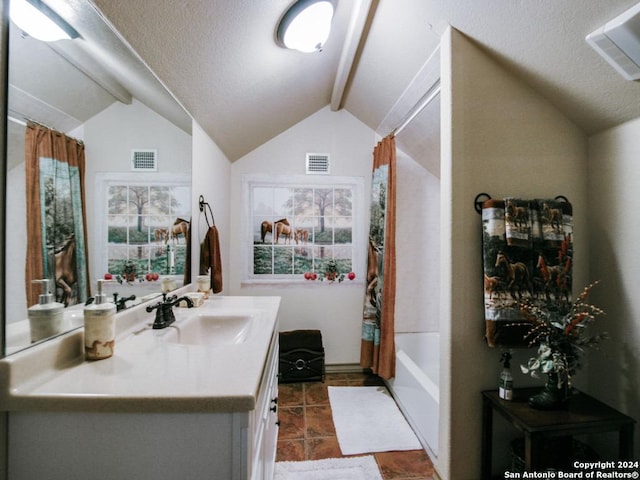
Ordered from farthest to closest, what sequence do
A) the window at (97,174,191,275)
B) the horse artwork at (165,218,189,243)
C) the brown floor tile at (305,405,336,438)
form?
the brown floor tile at (305,405,336,438) < the horse artwork at (165,218,189,243) < the window at (97,174,191,275)

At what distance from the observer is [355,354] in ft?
9.62

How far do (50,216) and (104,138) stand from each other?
369 mm

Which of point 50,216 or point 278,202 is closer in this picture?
point 50,216

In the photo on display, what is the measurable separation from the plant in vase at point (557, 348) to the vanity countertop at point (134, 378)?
3.75ft

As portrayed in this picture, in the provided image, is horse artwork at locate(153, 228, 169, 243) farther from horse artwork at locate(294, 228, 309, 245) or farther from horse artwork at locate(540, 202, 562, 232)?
horse artwork at locate(540, 202, 562, 232)

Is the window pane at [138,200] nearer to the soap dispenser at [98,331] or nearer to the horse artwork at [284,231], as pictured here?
the soap dispenser at [98,331]

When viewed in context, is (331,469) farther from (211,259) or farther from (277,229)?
(277,229)

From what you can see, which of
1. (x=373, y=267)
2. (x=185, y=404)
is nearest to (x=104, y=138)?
(x=185, y=404)

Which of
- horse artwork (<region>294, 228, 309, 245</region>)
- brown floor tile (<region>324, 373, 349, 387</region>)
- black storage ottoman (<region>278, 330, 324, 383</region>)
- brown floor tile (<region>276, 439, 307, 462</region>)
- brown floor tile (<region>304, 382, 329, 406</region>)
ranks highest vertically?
horse artwork (<region>294, 228, 309, 245</region>)

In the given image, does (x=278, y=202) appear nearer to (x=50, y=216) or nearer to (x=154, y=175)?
(x=154, y=175)

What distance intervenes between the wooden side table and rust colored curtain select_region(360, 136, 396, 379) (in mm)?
1102

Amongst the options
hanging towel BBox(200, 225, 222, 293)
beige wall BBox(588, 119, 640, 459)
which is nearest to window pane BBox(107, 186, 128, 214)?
hanging towel BBox(200, 225, 222, 293)

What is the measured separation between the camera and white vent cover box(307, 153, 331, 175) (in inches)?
115

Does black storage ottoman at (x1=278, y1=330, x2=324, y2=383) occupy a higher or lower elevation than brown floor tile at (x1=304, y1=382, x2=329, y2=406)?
higher
